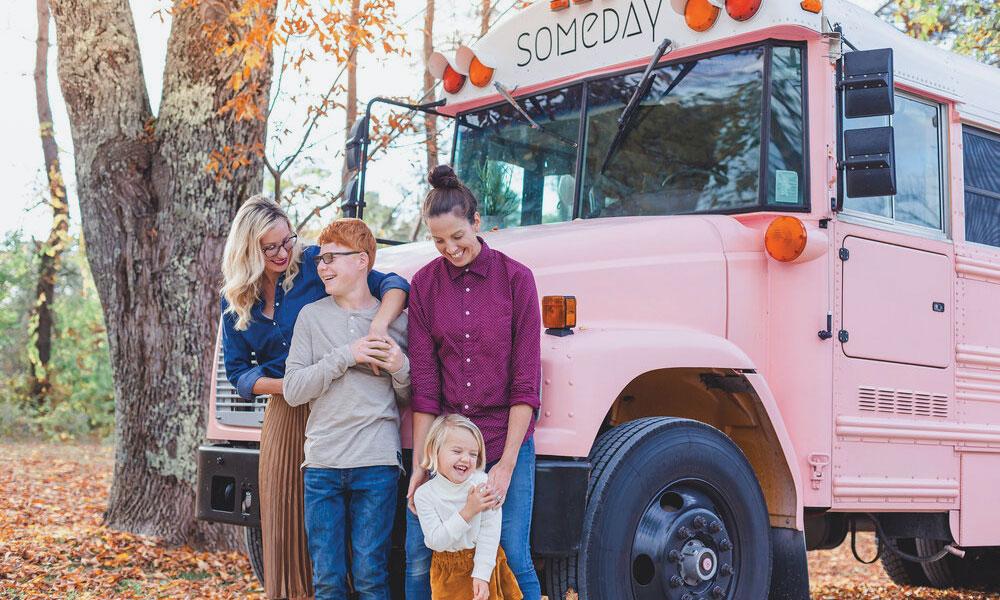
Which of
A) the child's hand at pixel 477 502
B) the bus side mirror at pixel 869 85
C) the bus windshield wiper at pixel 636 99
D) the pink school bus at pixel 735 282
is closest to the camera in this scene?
the child's hand at pixel 477 502

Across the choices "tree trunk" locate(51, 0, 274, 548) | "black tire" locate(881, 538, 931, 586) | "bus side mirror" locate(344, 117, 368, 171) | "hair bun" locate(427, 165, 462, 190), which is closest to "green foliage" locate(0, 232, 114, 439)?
"tree trunk" locate(51, 0, 274, 548)

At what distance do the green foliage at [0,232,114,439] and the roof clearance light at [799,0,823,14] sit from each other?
18.3 meters

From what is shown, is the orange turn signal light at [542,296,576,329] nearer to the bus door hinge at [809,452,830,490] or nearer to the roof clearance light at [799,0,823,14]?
the bus door hinge at [809,452,830,490]

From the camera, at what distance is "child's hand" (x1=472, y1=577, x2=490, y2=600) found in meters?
3.34

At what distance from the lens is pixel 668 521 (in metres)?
3.80

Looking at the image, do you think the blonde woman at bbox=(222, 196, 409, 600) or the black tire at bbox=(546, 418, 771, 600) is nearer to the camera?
the black tire at bbox=(546, 418, 771, 600)

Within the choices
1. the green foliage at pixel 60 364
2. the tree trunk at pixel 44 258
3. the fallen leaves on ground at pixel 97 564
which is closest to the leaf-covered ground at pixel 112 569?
the fallen leaves on ground at pixel 97 564

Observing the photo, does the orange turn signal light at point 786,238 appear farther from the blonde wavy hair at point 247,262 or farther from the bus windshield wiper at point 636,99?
the blonde wavy hair at point 247,262

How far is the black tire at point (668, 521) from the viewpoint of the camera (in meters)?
3.62

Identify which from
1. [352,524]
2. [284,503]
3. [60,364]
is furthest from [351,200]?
[60,364]

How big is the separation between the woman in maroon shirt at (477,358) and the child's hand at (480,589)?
0.15 meters

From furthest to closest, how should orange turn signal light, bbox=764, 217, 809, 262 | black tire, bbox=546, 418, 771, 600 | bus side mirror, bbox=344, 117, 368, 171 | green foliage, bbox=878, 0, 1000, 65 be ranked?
green foliage, bbox=878, 0, 1000, 65
bus side mirror, bbox=344, 117, 368, 171
orange turn signal light, bbox=764, 217, 809, 262
black tire, bbox=546, 418, 771, 600

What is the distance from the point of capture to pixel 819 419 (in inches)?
173

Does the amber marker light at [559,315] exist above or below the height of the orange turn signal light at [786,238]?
below
